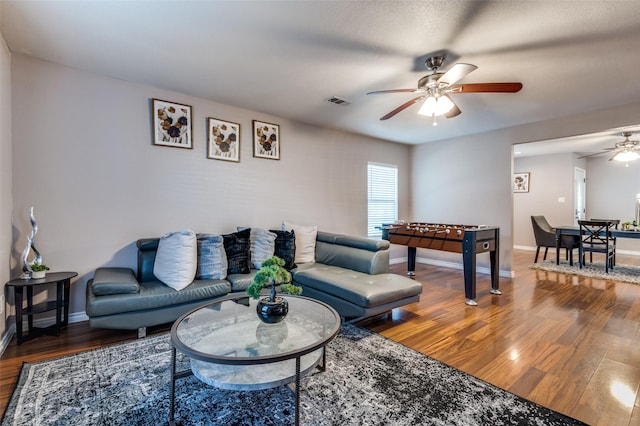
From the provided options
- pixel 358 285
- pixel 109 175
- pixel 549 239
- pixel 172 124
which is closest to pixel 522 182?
pixel 549 239

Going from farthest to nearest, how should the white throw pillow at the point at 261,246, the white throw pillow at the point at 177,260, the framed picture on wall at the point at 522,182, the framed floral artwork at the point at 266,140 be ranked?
1. the framed picture on wall at the point at 522,182
2. the framed floral artwork at the point at 266,140
3. the white throw pillow at the point at 261,246
4. the white throw pillow at the point at 177,260

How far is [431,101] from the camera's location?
2.72m

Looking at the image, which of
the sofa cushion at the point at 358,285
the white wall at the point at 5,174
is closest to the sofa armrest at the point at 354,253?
the sofa cushion at the point at 358,285

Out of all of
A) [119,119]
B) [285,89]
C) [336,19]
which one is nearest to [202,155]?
[119,119]

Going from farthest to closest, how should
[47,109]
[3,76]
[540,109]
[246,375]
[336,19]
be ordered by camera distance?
[540,109] → [47,109] → [3,76] → [336,19] → [246,375]

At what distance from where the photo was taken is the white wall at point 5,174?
7.75 ft

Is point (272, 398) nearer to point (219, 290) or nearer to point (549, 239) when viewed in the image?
point (219, 290)

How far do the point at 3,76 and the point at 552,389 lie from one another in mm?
4729

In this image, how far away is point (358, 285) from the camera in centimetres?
281

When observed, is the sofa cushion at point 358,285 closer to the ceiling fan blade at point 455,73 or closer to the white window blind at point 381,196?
the ceiling fan blade at point 455,73

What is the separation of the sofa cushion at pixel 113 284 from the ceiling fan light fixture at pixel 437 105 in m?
3.11

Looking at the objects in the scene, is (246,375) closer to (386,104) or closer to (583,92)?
(386,104)

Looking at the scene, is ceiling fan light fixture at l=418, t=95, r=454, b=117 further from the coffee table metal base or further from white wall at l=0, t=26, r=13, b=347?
white wall at l=0, t=26, r=13, b=347

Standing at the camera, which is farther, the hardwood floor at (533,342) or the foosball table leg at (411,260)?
the foosball table leg at (411,260)
